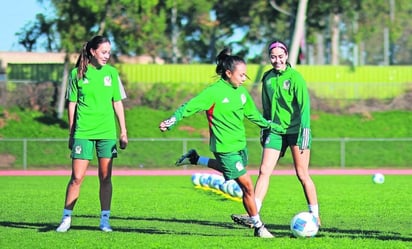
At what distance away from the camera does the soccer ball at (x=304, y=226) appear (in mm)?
9950

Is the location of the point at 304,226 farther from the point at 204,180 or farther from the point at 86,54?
the point at 204,180

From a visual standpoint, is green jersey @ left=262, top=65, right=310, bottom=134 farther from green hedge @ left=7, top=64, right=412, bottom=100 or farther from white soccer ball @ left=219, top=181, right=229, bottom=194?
green hedge @ left=7, top=64, right=412, bottom=100

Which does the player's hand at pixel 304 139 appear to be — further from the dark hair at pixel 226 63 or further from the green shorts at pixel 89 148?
the green shorts at pixel 89 148

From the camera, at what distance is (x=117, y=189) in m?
20.1

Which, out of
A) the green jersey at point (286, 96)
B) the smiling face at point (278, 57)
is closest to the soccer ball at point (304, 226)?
the green jersey at point (286, 96)

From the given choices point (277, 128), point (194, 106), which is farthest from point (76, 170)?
point (277, 128)

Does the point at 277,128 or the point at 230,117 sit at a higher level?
the point at 230,117

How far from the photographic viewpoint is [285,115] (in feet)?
35.9

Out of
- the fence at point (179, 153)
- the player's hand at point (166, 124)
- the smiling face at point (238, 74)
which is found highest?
the smiling face at point (238, 74)

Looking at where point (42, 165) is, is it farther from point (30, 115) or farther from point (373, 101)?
point (373, 101)

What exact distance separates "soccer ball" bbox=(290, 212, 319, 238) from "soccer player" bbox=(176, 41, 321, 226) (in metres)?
0.83

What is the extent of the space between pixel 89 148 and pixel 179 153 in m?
23.3

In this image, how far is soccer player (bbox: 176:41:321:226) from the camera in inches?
Answer: 424

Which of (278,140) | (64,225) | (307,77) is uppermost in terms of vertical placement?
(307,77)
